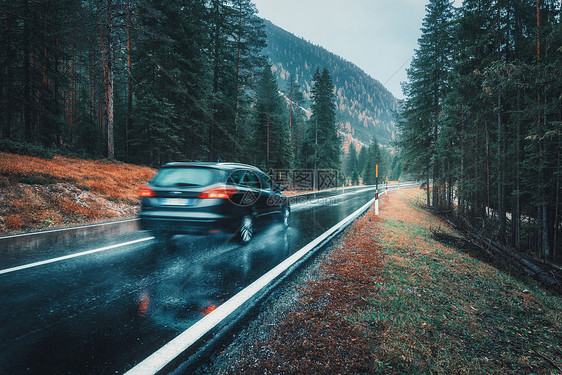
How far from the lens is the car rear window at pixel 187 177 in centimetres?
482

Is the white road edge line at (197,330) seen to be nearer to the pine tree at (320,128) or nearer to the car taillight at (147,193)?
the car taillight at (147,193)

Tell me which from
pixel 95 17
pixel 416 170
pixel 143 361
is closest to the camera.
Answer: pixel 143 361

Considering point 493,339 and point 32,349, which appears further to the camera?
point 493,339

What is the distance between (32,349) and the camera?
1991mm

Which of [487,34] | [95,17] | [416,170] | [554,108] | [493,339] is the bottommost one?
[493,339]

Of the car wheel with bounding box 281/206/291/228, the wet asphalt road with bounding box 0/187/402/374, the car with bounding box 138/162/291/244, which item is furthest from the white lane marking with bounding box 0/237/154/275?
the car wheel with bounding box 281/206/291/228

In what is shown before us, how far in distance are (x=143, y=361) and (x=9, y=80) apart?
2522cm

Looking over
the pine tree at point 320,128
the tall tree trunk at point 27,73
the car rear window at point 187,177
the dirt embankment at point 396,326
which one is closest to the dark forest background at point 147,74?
the tall tree trunk at point 27,73

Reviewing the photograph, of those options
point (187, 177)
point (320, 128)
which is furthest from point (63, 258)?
point (320, 128)

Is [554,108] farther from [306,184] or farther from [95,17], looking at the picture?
[306,184]

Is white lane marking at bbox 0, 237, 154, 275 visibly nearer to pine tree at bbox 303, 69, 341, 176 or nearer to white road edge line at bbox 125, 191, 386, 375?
white road edge line at bbox 125, 191, 386, 375

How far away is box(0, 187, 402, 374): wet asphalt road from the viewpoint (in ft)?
6.40

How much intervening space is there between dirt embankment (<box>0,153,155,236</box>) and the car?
4.21 m

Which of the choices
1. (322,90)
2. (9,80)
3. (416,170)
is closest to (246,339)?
(416,170)
